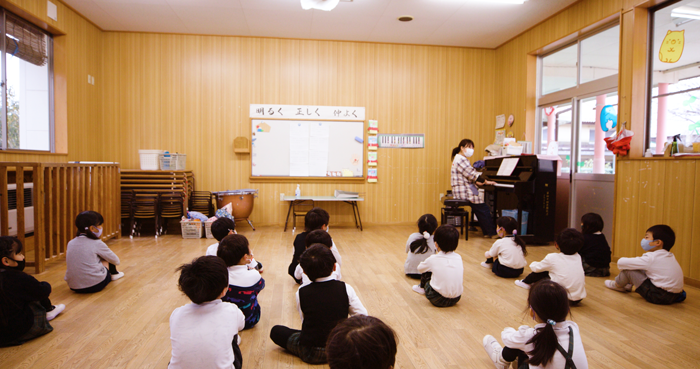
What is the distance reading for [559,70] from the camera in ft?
19.0

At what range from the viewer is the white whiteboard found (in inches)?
261

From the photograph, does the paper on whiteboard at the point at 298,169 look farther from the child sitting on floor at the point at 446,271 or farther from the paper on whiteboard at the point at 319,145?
the child sitting on floor at the point at 446,271

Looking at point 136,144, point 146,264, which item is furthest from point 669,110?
point 136,144

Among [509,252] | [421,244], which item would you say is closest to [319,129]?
[421,244]

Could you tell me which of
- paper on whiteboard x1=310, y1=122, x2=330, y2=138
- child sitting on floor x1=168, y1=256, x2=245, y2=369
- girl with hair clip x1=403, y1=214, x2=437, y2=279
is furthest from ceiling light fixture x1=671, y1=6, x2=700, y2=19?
child sitting on floor x1=168, y1=256, x2=245, y2=369

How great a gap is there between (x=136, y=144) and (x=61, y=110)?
4.03 ft

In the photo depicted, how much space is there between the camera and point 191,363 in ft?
5.28

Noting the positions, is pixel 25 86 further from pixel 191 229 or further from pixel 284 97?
pixel 284 97

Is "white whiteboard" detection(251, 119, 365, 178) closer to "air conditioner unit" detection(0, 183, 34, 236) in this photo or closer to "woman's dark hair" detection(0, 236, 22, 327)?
"air conditioner unit" detection(0, 183, 34, 236)

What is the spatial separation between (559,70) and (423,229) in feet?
12.9

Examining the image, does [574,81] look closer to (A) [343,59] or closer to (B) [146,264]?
(A) [343,59]

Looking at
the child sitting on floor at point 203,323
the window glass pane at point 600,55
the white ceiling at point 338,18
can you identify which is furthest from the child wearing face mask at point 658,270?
the white ceiling at point 338,18

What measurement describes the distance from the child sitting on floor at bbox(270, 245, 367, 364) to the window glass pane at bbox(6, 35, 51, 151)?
182 inches

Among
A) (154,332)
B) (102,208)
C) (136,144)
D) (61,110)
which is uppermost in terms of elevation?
(61,110)
